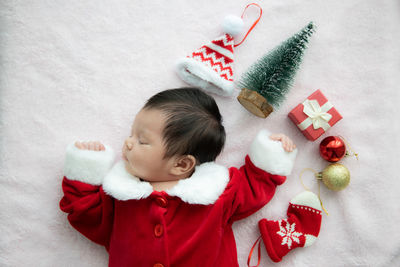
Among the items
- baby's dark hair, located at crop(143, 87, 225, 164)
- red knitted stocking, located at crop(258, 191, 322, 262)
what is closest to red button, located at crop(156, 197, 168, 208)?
baby's dark hair, located at crop(143, 87, 225, 164)

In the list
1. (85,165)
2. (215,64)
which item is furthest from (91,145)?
(215,64)

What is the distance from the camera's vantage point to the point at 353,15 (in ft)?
4.37

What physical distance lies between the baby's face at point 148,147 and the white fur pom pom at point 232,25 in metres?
0.42

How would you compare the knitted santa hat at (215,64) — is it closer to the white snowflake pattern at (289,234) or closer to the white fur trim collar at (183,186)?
the white fur trim collar at (183,186)

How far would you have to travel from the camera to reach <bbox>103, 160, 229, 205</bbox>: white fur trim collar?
106cm

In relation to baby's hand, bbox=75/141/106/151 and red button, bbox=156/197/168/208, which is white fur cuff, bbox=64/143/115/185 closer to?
baby's hand, bbox=75/141/106/151

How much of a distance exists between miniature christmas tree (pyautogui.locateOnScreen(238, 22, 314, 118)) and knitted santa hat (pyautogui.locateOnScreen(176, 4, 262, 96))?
9 centimetres

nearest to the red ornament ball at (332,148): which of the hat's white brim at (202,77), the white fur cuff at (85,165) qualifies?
the hat's white brim at (202,77)

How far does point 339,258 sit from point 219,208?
20.4 inches

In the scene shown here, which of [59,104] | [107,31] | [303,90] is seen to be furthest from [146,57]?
[303,90]

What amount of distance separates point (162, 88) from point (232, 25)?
1.11 feet

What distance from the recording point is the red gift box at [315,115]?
123cm

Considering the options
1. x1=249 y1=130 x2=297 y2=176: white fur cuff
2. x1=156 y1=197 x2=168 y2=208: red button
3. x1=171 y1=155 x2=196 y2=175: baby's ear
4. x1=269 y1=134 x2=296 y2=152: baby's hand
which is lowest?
x1=156 y1=197 x2=168 y2=208: red button

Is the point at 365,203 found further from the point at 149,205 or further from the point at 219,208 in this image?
the point at 149,205
